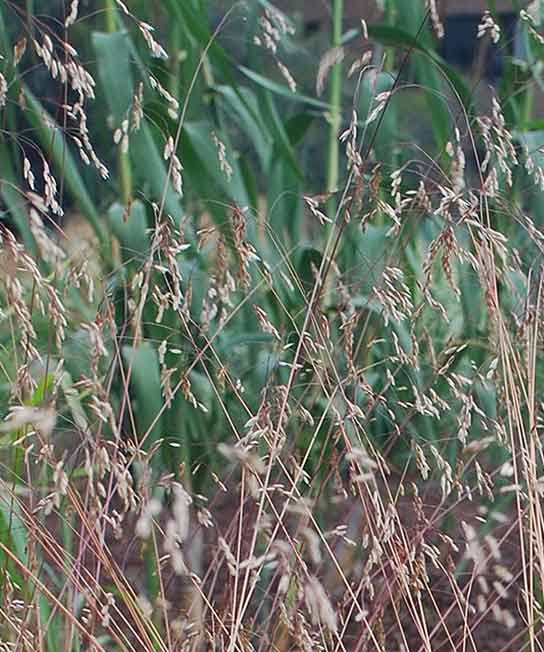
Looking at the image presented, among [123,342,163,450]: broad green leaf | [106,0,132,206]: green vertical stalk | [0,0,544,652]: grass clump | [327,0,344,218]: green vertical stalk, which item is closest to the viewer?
[0,0,544,652]: grass clump

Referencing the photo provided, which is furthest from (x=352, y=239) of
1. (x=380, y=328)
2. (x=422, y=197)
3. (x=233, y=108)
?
(x=422, y=197)

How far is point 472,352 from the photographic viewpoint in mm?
1687

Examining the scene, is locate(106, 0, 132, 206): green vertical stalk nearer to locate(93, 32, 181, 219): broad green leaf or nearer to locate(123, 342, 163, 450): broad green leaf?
locate(93, 32, 181, 219): broad green leaf

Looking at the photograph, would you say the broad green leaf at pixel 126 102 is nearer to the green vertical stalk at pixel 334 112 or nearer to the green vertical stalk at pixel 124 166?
the green vertical stalk at pixel 124 166

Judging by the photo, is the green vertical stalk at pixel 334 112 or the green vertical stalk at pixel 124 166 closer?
the green vertical stalk at pixel 124 166

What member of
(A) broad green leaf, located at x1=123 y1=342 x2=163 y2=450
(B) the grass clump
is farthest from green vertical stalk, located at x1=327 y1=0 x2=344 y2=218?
(A) broad green leaf, located at x1=123 y1=342 x2=163 y2=450

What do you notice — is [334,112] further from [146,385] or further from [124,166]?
[146,385]

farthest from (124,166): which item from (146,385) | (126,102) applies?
(146,385)

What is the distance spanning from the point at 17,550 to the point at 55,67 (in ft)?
1.47

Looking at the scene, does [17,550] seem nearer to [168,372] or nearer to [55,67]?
[168,372]

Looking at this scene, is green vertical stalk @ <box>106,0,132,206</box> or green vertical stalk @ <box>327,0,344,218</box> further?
green vertical stalk @ <box>327,0,344,218</box>

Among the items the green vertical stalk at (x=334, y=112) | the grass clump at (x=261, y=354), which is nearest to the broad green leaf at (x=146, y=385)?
the grass clump at (x=261, y=354)

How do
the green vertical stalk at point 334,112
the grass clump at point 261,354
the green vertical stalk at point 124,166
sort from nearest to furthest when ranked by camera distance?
the grass clump at point 261,354 → the green vertical stalk at point 124,166 → the green vertical stalk at point 334,112

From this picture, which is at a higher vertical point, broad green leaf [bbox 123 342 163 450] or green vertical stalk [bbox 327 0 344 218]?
green vertical stalk [bbox 327 0 344 218]
